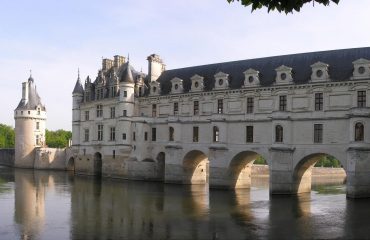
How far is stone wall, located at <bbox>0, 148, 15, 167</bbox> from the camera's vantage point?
2771 inches

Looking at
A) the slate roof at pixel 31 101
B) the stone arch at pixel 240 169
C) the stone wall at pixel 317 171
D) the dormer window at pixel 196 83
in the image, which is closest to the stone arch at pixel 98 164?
the dormer window at pixel 196 83

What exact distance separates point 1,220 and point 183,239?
9794 mm

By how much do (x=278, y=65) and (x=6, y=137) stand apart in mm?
80998

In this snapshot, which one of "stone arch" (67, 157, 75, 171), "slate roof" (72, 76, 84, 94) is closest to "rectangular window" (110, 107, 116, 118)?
"slate roof" (72, 76, 84, 94)

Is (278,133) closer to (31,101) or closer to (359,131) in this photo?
(359,131)

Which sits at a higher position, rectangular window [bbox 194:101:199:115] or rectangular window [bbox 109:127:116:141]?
rectangular window [bbox 194:101:199:115]

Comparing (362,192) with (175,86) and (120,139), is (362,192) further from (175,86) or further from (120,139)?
(120,139)

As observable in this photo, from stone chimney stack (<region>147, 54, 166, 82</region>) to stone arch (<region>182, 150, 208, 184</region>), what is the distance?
11.0m

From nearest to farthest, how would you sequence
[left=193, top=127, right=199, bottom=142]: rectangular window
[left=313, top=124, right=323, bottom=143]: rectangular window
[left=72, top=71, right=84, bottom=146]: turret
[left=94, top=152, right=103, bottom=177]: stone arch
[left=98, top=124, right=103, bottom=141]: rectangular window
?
[left=313, top=124, right=323, bottom=143]: rectangular window < [left=193, top=127, right=199, bottom=142]: rectangular window < [left=98, top=124, right=103, bottom=141]: rectangular window < [left=94, top=152, right=103, bottom=177]: stone arch < [left=72, top=71, right=84, bottom=146]: turret

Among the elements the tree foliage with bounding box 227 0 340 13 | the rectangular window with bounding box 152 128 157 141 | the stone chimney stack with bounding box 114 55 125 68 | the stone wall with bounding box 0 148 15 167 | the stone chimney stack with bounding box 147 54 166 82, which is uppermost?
the stone chimney stack with bounding box 114 55 125 68

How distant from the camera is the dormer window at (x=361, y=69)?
32.8 metres

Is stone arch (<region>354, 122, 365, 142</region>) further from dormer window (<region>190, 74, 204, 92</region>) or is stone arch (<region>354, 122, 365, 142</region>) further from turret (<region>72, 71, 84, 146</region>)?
turret (<region>72, 71, 84, 146</region>)

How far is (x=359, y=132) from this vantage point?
1260 inches

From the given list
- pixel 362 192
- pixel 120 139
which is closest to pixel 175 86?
pixel 120 139
